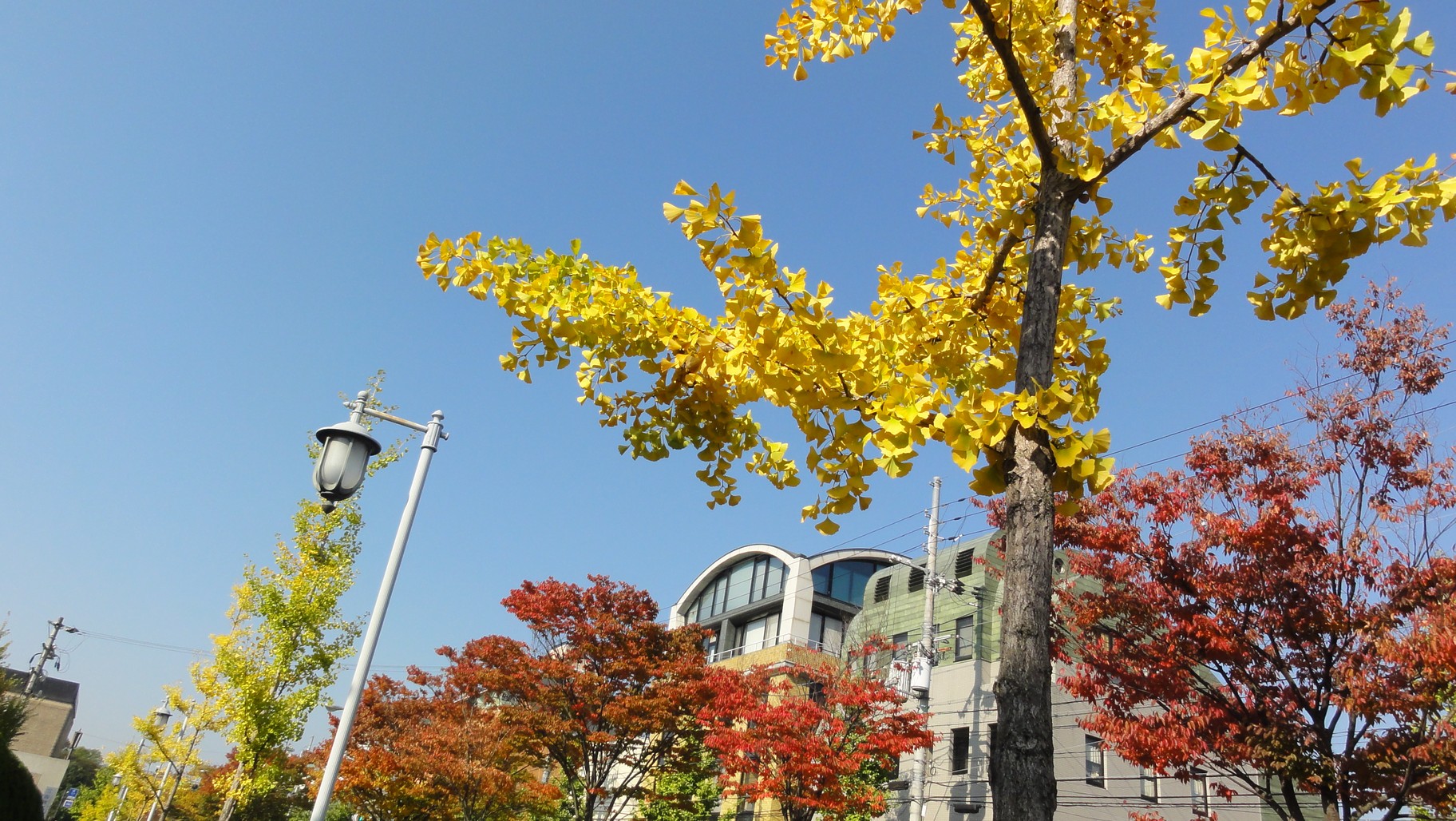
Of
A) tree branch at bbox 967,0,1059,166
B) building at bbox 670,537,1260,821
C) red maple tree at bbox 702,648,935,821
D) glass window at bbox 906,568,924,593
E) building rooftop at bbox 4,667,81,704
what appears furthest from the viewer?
building rooftop at bbox 4,667,81,704

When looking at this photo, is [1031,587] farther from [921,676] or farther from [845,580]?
[845,580]

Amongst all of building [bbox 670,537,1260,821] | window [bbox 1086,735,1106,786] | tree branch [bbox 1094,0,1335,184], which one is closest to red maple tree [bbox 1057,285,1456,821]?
building [bbox 670,537,1260,821]

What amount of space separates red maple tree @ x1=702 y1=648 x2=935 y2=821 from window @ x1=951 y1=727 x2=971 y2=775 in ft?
10.8

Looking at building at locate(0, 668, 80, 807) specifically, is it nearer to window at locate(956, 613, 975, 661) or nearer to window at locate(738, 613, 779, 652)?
window at locate(738, 613, 779, 652)

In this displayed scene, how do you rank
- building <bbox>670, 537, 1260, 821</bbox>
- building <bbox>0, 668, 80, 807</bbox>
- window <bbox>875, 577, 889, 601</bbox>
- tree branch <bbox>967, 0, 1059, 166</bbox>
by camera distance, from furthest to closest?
building <bbox>0, 668, 80, 807</bbox>
window <bbox>875, 577, 889, 601</bbox>
building <bbox>670, 537, 1260, 821</bbox>
tree branch <bbox>967, 0, 1059, 166</bbox>

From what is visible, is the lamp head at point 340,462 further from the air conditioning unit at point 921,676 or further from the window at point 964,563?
the window at point 964,563

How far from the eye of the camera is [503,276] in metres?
2.82

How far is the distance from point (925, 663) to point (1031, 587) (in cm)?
1668

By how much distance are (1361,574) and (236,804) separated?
55.0ft

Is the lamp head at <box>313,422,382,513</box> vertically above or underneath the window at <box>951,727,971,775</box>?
underneath

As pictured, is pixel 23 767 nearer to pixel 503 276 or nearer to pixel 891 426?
pixel 503 276

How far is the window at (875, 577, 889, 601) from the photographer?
25922 millimetres

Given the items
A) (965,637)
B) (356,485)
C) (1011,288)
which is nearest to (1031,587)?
(1011,288)

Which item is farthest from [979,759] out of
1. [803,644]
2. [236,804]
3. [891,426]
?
[891,426]
